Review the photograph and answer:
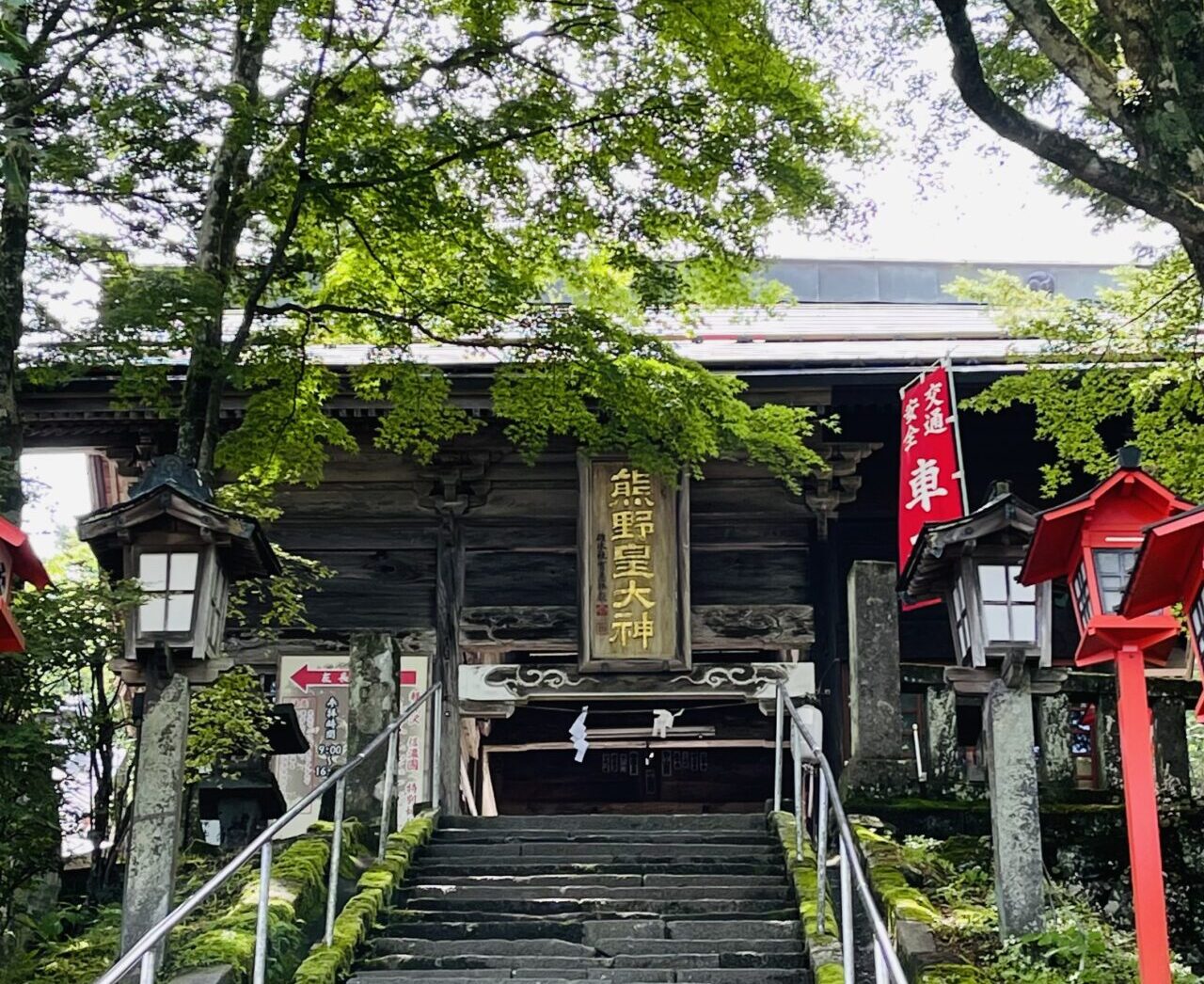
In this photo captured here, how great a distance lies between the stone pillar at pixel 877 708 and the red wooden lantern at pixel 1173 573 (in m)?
3.02

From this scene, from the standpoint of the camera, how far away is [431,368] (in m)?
10.3

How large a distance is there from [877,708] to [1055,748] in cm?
139

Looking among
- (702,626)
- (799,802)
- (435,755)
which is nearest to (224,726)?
(435,755)

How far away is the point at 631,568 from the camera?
11.7 metres

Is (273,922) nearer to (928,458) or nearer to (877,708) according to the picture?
(877,708)

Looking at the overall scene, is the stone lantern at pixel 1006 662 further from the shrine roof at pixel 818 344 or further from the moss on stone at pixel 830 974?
the shrine roof at pixel 818 344

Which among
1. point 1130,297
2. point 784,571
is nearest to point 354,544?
point 784,571

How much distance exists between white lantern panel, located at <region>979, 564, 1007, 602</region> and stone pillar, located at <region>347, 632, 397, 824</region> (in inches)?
163

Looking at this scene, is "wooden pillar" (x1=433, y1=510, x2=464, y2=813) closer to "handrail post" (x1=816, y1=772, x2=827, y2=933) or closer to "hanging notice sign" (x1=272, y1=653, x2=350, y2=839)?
"hanging notice sign" (x1=272, y1=653, x2=350, y2=839)

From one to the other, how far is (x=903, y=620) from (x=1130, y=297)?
4.73 metres

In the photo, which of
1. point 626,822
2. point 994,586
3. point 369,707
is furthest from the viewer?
point 626,822

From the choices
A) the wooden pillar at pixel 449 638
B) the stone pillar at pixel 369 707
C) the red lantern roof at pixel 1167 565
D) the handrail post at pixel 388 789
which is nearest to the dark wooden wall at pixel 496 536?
the wooden pillar at pixel 449 638

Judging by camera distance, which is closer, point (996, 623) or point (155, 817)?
point (155, 817)

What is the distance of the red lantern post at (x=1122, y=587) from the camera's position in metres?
5.76
